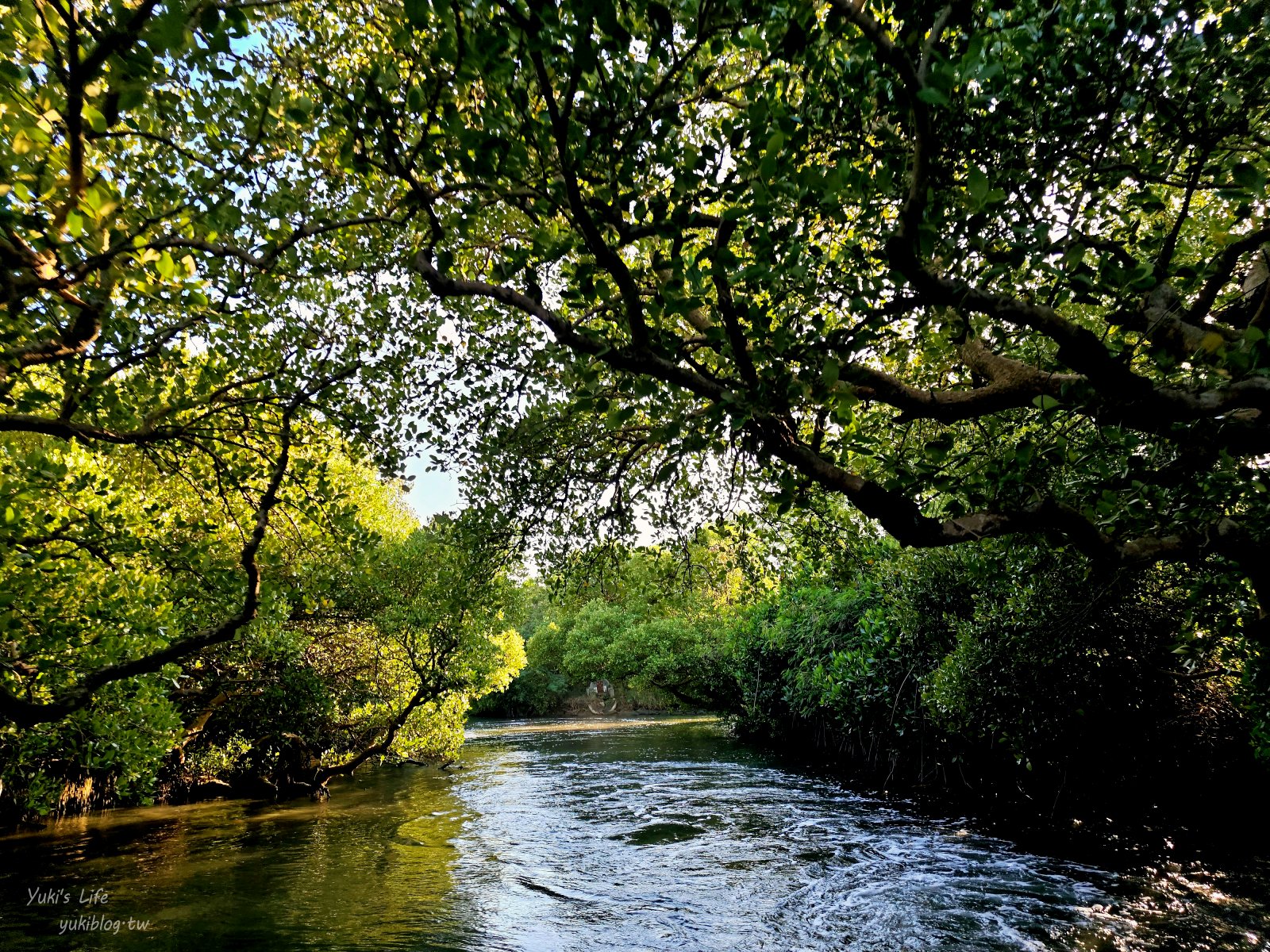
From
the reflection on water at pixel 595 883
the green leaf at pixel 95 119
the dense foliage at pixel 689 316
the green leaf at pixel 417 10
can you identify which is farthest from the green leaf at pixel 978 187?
the reflection on water at pixel 595 883

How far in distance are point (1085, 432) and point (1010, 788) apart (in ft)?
33.2

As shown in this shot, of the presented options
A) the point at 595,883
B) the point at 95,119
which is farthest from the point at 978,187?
the point at 595,883

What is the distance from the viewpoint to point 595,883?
1008 cm

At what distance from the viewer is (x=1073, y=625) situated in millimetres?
8508

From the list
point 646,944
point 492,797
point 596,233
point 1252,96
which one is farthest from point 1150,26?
point 492,797

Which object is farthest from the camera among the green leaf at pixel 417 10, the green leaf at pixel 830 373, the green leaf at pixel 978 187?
the green leaf at pixel 830 373

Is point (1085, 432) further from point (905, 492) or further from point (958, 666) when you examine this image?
point (958, 666)

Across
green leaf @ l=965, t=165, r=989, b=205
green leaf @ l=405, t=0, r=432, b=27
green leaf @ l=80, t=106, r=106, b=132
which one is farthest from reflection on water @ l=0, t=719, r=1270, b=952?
green leaf @ l=405, t=0, r=432, b=27

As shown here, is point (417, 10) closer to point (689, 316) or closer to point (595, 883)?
point (689, 316)

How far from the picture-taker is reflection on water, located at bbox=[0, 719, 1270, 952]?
7715 mm

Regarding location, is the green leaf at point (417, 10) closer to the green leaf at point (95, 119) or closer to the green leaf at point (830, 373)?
the green leaf at point (95, 119)

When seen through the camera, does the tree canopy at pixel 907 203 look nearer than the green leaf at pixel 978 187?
No

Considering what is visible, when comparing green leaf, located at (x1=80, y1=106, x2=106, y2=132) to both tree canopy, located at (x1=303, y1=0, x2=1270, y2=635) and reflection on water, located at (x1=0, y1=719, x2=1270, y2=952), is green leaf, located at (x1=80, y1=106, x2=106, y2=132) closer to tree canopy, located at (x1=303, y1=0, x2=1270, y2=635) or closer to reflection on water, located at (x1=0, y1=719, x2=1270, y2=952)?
tree canopy, located at (x1=303, y1=0, x2=1270, y2=635)

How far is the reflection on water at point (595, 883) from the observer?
771cm
